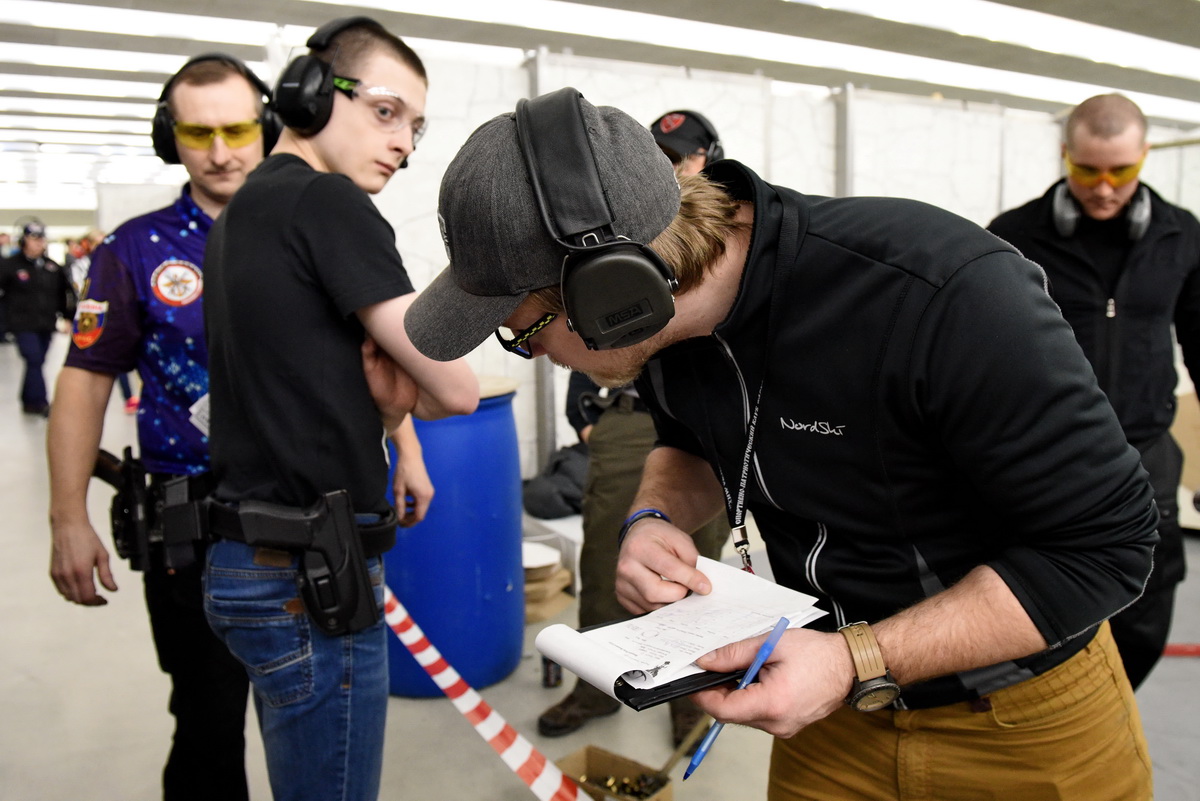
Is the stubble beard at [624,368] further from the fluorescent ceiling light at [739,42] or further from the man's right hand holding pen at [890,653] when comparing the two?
the fluorescent ceiling light at [739,42]

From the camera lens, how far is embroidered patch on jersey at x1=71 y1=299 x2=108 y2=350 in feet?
6.08

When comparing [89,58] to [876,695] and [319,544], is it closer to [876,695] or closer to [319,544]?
[319,544]

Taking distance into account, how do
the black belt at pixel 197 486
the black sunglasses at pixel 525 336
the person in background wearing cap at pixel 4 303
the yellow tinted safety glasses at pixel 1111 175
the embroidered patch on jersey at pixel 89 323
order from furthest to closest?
1. the person in background wearing cap at pixel 4 303
2. the yellow tinted safety glasses at pixel 1111 175
3. the embroidered patch on jersey at pixel 89 323
4. the black belt at pixel 197 486
5. the black sunglasses at pixel 525 336

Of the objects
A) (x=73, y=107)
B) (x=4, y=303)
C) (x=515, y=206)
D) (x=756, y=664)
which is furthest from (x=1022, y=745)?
(x=73, y=107)

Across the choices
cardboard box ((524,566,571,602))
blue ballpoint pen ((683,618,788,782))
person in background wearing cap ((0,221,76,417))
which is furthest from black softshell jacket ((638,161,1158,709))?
person in background wearing cap ((0,221,76,417))

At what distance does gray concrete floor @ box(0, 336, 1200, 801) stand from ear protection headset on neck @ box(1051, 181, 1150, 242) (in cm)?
181

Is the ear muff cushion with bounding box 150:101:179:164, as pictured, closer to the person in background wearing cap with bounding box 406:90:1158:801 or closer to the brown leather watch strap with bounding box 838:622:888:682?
the person in background wearing cap with bounding box 406:90:1158:801

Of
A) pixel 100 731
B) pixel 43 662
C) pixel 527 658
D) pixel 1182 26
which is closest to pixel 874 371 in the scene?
pixel 527 658

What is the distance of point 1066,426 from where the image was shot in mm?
863

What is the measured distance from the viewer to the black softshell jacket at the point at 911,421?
2.89ft

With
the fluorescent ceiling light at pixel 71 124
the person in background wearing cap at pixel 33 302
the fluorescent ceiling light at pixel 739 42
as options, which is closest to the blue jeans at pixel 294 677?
the fluorescent ceiling light at pixel 739 42

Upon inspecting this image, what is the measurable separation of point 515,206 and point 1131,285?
7.77ft

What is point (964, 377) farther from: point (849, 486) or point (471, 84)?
point (471, 84)

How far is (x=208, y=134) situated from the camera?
201cm
